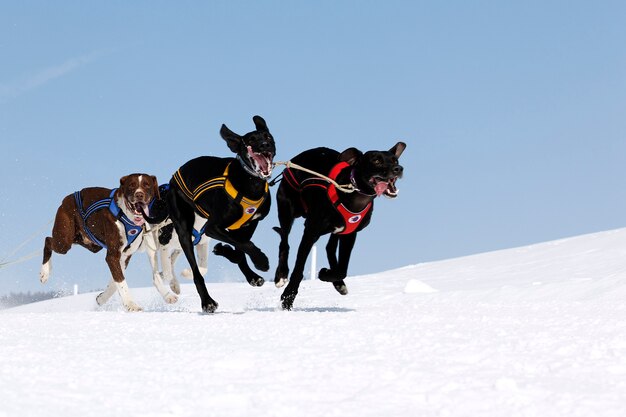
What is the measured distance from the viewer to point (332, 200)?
8062 millimetres

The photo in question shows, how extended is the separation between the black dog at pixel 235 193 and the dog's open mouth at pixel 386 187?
3.35ft

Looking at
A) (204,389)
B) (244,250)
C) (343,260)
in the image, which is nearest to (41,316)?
(244,250)

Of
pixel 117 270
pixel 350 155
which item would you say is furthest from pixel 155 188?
pixel 350 155

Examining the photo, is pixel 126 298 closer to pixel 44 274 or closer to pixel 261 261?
pixel 44 274

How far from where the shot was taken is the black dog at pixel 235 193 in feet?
26.4

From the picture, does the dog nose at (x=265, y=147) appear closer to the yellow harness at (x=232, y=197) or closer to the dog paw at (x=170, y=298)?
the yellow harness at (x=232, y=197)

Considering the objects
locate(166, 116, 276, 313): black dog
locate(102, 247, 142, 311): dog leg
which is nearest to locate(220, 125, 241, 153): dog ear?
locate(166, 116, 276, 313): black dog

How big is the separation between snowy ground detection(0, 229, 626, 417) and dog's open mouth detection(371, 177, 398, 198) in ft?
3.59

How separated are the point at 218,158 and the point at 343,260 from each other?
1.74m

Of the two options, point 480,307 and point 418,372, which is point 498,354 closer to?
point 418,372

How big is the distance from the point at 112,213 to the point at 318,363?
547 cm

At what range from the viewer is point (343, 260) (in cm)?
848

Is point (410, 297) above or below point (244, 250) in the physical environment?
above

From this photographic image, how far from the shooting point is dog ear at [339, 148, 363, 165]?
321 inches
